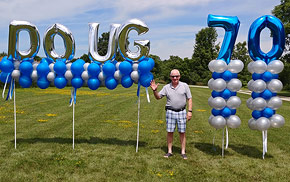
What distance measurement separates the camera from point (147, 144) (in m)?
6.99

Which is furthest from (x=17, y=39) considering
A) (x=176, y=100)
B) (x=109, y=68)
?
(x=176, y=100)

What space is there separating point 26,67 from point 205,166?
451cm

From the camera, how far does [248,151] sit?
6.49m

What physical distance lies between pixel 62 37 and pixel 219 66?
3548 millimetres

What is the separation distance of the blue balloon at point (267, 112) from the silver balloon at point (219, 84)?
1.03 meters

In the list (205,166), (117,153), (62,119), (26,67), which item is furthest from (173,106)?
(62,119)

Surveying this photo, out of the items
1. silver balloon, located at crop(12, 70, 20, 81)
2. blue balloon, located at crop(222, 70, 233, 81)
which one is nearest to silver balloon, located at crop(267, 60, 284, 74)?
blue balloon, located at crop(222, 70, 233, 81)

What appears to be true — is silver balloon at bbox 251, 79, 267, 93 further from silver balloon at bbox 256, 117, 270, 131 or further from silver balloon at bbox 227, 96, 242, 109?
silver balloon at bbox 256, 117, 270, 131

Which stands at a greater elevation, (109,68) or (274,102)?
(109,68)

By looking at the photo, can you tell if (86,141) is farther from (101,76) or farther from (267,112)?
(267,112)

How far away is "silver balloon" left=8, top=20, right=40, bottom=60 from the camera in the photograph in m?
5.96

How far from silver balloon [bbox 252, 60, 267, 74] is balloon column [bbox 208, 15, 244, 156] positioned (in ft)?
0.85

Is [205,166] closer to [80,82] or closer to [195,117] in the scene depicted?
[80,82]

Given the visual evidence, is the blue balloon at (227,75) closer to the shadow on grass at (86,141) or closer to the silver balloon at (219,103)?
the silver balloon at (219,103)
